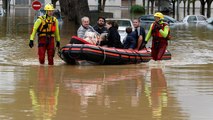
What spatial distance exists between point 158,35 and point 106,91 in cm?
576

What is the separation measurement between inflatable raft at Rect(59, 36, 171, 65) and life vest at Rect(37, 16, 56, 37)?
22.9 inches

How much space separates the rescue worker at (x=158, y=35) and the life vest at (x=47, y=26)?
2.83 meters

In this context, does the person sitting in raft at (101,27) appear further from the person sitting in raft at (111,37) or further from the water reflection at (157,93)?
the water reflection at (157,93)

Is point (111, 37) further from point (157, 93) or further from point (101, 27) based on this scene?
point (157, 93)

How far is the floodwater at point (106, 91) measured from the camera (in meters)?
8.84

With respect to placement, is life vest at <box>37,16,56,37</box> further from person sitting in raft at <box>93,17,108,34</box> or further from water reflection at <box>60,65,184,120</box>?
person sitting in raft at <box>93,17,108,34</box>

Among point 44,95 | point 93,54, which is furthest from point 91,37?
point 44,95

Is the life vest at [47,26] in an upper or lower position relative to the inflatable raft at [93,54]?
upper

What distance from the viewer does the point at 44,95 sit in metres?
10.4

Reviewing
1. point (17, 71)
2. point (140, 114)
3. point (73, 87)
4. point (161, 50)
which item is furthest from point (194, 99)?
point (161, 50)

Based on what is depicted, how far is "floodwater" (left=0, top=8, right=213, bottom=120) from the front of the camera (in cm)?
884

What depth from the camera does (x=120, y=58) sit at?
15.9 m

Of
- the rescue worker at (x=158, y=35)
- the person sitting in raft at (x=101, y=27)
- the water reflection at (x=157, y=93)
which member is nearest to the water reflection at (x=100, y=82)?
the water reflection at (x=157, y=93)

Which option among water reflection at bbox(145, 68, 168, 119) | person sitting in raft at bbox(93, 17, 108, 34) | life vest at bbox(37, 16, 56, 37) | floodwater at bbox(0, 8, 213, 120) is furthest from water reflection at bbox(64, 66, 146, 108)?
person sitting in raft at bbox(93, 17, 108, 34)
